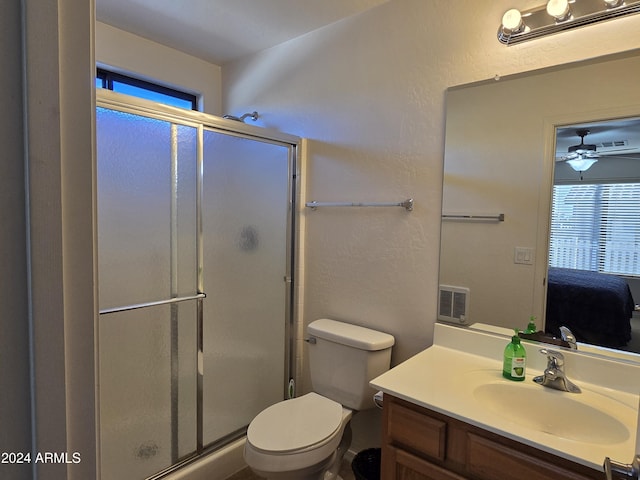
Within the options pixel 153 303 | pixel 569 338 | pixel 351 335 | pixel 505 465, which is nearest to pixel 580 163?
pixel 569 338

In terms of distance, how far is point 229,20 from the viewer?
2.08m

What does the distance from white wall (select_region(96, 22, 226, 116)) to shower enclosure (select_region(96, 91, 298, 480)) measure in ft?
2.67

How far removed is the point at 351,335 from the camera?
190 centimetres

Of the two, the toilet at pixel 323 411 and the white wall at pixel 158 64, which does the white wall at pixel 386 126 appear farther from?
the white wall at pixel 158 64

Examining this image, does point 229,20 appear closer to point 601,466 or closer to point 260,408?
point 260,408

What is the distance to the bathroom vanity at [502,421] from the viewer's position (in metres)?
1.05

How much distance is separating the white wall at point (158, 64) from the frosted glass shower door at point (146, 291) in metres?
0.82

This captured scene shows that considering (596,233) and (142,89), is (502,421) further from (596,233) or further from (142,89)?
(142,89)

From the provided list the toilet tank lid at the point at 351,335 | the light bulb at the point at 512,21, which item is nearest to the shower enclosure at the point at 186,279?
the toilet tank lid at the point at 351,335

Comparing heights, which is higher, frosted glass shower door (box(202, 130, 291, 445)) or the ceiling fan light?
the ceiling fan light

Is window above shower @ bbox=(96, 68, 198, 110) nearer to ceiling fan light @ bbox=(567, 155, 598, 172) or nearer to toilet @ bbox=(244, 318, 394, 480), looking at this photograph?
toilet @ bbox=(244, 318, 394, 480)

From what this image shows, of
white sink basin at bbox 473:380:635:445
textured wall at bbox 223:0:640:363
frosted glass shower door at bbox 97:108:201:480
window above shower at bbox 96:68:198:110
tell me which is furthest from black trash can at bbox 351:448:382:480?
window above shower at bbox 96:68:198:110

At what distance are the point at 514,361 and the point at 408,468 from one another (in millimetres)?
558

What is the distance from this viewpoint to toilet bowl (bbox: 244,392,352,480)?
60.1 inches
